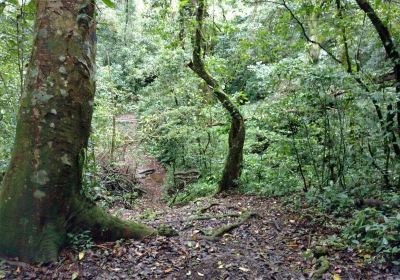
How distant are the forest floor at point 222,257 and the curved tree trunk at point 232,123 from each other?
9.56ft

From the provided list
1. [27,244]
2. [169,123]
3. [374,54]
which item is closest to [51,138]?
[27,244]

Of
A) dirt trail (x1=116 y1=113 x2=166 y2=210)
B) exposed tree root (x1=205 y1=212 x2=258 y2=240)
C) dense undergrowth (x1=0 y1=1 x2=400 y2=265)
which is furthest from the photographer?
dirt trail (x1=116 y1=113 x2=166 y2=210)

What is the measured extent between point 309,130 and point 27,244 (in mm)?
4800

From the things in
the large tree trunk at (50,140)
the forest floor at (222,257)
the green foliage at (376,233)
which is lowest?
the forest floor at (222,257)

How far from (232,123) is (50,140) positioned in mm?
5180

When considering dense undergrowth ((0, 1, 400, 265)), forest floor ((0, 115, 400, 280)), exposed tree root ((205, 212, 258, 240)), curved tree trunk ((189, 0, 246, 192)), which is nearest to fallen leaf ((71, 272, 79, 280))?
forest floor ((0, 115, 400, 280))

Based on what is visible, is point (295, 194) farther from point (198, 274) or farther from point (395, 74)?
point (198, 274)

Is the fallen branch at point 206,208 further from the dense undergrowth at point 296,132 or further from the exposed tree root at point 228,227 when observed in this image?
the dense undergrowth at point 296,132

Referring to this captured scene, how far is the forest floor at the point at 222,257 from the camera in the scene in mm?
3336

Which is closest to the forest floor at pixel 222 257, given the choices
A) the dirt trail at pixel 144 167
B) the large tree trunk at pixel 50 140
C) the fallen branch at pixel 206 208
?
the large tree trunk at pixel 50 140

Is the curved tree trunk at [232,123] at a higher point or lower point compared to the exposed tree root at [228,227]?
higher

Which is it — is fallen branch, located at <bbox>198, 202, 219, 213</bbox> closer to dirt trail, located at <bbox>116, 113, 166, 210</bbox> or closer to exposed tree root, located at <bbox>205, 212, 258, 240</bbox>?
exposed tree root, located at <bbox>205, 212, 258, 240</bbox>

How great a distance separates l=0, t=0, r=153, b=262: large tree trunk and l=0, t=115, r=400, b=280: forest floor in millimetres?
271

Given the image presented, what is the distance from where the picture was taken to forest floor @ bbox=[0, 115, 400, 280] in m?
3.34
